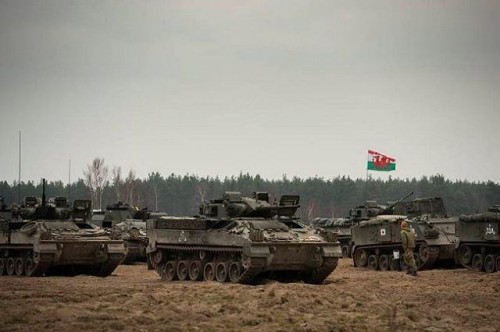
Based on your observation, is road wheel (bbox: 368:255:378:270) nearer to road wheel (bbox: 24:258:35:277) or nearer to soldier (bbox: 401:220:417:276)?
soldier (bbox: 401:220:417:276)

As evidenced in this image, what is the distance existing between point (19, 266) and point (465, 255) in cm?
1658

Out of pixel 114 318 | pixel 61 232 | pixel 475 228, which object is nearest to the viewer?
pixel 114 318

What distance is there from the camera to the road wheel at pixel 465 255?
119 ft

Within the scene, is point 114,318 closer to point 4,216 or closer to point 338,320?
point 338,320

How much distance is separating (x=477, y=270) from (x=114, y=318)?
2098 cm

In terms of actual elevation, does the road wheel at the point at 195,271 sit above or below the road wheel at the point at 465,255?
below

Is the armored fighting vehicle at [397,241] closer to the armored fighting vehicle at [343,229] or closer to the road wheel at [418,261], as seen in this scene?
the road wheel at [418,261]

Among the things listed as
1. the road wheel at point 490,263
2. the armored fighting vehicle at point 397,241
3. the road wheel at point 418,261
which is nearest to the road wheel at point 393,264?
the armored fighting vehicle at point 397,241

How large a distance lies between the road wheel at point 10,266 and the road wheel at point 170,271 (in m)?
6.39

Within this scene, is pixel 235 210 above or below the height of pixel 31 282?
above

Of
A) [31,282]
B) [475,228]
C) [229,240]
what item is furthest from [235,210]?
[475,228]

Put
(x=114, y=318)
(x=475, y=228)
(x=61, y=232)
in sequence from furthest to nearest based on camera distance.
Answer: (x=475, y=228)
(x=61, y=232)
(x=114, y=318)

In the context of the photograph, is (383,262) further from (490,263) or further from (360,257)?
(490,263)

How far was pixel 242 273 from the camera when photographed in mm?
27828
